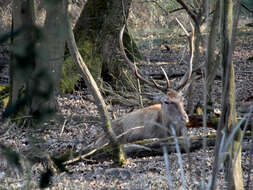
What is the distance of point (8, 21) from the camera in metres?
16.2

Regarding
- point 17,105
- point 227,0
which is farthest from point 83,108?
point 17,105

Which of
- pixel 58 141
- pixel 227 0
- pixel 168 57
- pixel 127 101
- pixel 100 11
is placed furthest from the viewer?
pixel 168 57

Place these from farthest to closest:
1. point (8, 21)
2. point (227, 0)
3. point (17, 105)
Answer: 1. point (8, 21)
2. point (227, 0)
3. point (17, 105)

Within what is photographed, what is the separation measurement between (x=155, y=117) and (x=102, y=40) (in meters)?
4.41

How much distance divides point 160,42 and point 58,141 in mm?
13206

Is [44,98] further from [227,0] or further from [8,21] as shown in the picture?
[8,21]

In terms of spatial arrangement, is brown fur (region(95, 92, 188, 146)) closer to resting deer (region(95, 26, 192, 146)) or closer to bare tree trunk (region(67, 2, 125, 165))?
resting deer (region(95, 26, 192, 146))

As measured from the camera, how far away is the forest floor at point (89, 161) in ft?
12.9

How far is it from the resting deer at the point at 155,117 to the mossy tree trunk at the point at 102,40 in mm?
2896

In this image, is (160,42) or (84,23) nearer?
(84,23)

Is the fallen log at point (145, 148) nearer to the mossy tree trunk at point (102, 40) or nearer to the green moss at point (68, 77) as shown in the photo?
the mossy tree trunk at point (102, 40)

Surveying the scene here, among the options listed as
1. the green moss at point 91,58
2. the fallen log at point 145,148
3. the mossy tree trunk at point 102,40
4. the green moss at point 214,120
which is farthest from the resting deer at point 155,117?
the green moss at point 91,58

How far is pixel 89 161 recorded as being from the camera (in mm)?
6102

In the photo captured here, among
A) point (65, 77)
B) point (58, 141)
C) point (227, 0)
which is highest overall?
point (227, 0)
